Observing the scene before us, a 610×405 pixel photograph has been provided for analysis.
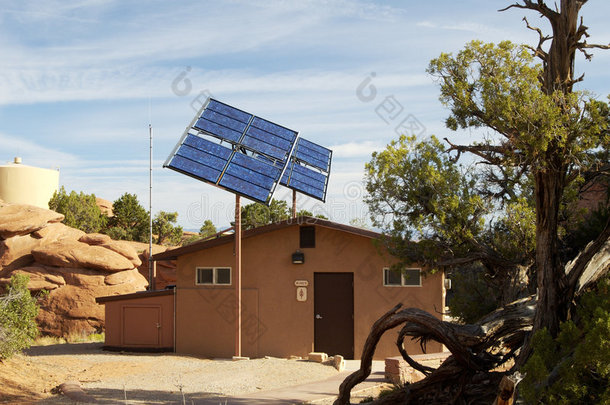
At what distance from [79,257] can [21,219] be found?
416 centimetres

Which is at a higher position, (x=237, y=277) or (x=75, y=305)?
(x=237, y=277)

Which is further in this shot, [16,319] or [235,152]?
[235,152]

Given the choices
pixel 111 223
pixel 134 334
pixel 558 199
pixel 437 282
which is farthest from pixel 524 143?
pixel 111 223

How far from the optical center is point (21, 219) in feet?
89.9

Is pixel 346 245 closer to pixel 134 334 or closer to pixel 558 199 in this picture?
pixel 134 334

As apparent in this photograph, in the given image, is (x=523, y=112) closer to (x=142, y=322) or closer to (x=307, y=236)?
(x=307, y=236)

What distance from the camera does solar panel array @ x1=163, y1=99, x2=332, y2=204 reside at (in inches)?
630

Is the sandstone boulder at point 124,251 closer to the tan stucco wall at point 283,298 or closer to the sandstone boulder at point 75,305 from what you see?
the sandstone boulder at point 75,305

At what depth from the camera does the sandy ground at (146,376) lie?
470 inches

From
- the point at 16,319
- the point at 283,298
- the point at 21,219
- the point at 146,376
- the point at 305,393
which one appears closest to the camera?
the point at 305,393

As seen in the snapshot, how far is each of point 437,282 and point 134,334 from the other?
8.77 m

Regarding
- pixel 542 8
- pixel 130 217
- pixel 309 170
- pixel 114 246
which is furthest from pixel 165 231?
pixel 542 8

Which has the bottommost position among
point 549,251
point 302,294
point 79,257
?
point 302,294

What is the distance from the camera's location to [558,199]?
8383mm
